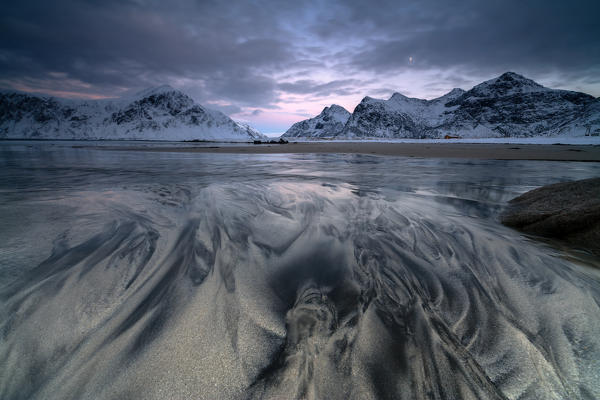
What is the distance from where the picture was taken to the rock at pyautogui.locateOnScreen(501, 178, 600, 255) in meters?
2.45

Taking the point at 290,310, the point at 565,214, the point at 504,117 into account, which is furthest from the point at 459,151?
the point at 504,117

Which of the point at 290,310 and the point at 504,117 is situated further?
the point at 504,117

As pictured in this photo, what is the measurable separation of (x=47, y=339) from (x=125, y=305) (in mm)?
347

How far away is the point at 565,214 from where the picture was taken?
8.82 ft

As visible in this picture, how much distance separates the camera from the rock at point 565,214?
2.45 m

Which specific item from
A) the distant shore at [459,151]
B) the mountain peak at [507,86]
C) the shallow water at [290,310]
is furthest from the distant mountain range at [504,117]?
the shallow water at [290,310]

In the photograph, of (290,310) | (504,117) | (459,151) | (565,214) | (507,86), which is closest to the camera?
(290,310)

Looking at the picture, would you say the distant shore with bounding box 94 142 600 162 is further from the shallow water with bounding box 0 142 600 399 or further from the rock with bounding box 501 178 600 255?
the shallow water with bounding box 0 142 600 399

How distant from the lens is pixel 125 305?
1.48 m

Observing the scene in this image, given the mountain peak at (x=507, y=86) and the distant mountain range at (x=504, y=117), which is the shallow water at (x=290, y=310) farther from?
the mountain peak at (x=507, y=86)

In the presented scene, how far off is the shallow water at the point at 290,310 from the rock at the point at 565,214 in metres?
0.39

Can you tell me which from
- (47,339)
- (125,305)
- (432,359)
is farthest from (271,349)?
(47,339)

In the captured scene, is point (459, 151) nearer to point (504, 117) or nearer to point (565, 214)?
point (565, 214)

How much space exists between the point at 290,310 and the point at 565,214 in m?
3.43
